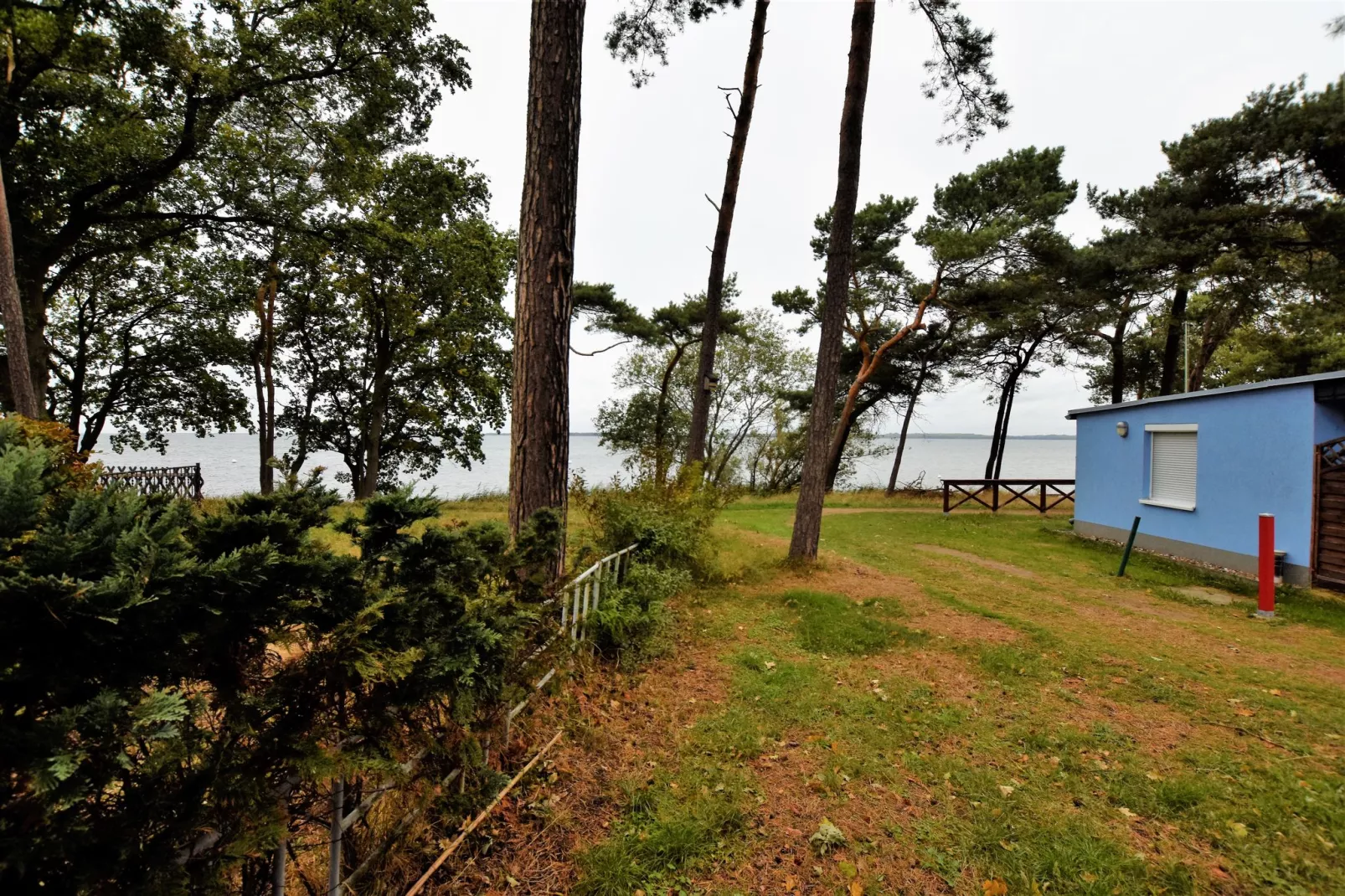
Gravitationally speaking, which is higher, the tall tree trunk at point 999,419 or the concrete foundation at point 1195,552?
the tall tree trunk at point 999,419

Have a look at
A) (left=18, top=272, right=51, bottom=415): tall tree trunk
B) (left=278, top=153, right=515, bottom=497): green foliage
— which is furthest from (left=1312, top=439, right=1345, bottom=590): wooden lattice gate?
(left=18, top=272, right=51, bottom=415): tall tree trunk

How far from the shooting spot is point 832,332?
7.09 m

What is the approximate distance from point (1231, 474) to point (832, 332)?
272 inches

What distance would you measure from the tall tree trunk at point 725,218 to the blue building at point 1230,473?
7.93m

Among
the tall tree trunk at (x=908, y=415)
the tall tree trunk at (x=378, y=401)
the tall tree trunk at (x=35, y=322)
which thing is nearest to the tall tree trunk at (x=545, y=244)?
the tall tree trunk at (x=35, y=322)

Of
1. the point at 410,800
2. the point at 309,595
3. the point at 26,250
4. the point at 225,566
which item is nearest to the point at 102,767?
the point at 225,566

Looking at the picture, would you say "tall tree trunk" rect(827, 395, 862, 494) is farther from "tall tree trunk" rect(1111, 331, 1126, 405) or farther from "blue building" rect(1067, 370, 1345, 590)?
"blue building" rect(1067, 370, 1345, 590)

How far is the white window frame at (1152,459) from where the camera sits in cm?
882

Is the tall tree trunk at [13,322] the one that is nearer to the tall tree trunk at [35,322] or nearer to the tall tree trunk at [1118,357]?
the tall tree trunk at [35,322]

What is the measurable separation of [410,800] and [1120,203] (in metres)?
18.4

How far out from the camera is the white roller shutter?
8.99m

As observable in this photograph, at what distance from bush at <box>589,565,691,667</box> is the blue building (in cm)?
871

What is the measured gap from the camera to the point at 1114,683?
3.94 m

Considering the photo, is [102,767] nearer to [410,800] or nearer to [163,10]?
[410,800]
